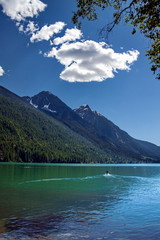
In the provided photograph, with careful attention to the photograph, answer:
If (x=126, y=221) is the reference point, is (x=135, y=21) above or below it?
above

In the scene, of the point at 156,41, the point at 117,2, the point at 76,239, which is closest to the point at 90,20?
the point at 117,2

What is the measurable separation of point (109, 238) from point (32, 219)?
954 centimetres

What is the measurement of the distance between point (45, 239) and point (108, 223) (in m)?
8.64

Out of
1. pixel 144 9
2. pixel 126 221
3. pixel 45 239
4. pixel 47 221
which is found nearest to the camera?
pixel 144 9

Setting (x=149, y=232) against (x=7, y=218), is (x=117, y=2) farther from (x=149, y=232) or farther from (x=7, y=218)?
(x=7, y=218)

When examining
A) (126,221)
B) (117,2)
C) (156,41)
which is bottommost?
(126,221)

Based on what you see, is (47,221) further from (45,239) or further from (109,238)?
(109,238)

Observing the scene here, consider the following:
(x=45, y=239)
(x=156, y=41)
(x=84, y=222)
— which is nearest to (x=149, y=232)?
(x=84, y=222)

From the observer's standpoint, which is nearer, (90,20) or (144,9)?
(144,9)

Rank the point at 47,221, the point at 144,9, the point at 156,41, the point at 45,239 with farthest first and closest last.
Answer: the point at 47,221 → the point at 45,239 → the point at 156,41 → the point at 144,9

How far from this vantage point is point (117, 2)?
12.1 meters

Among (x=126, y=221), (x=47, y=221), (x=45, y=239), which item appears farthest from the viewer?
(x=126, y=221)

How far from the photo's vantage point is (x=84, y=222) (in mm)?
22609

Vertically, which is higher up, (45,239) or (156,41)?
(156,41)
